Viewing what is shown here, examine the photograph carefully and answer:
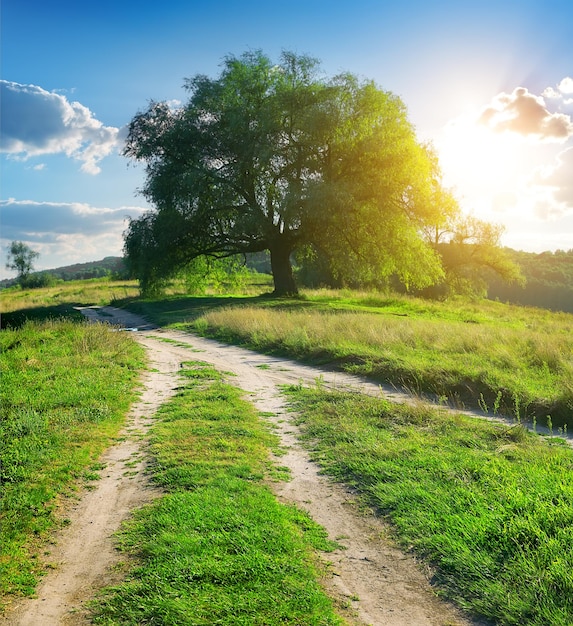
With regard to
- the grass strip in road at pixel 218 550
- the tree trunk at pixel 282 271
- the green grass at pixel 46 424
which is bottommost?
the grass strip in road at pixel 218 550

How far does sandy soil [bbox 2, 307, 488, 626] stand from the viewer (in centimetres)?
394

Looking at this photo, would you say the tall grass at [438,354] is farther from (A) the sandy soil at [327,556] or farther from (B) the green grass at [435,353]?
(A) the sandy soil at [327,556]

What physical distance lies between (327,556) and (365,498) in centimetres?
130

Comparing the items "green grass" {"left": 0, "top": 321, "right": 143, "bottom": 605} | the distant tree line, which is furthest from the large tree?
the distant tree line

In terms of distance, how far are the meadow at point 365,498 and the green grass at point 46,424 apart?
0.06 m

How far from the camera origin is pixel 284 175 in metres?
30.9

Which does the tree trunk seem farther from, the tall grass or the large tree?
the tall grass

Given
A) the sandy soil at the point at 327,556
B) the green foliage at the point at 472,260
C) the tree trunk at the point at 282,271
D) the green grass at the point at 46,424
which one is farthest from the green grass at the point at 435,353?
the green foliage at the point at 472,260

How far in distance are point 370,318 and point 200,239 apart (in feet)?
51.9

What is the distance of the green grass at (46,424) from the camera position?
507 cm

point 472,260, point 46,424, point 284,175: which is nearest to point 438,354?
point 46,424

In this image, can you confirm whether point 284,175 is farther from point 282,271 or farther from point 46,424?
point 46,424

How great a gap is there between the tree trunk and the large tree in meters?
0.44

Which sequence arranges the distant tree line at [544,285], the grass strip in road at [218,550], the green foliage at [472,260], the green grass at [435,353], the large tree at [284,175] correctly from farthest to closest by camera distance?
1. the distant tree line at [544,285]
2. the green foliage at [472,260]
3. the large tree at [284,175]
4. the green grass at [435,353]
5. the grass strip in road at [218,550]
